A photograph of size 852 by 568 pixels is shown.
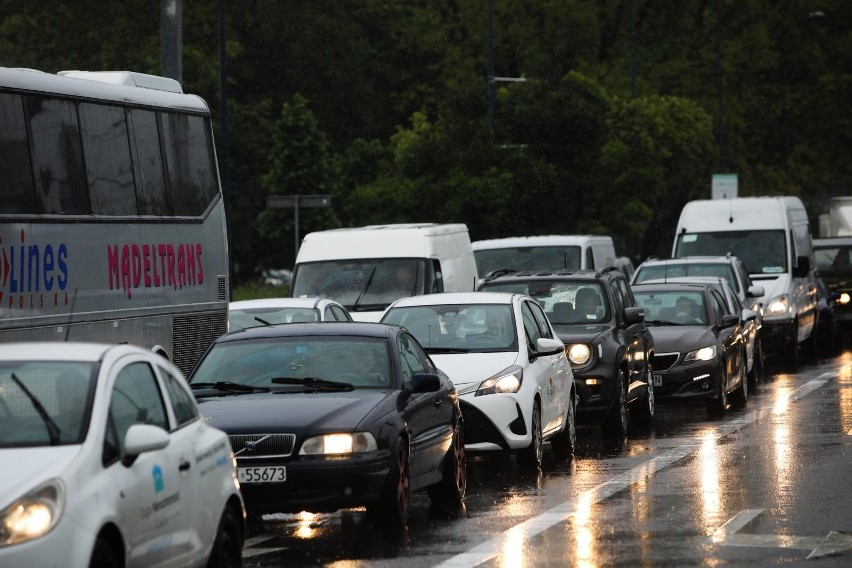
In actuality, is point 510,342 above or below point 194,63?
below

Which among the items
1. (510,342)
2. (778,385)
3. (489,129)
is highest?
(489,129)

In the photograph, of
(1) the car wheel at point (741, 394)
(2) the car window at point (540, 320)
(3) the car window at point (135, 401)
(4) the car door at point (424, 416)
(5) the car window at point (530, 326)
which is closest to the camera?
(3) the car window at point (135, 401)

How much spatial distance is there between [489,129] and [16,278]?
2966 cm

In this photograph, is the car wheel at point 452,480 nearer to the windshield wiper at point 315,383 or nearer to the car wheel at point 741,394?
the windshield wiper at point 315,383

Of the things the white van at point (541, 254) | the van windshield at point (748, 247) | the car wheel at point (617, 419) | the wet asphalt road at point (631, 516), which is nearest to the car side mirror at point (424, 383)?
the wet asphalt road at point (631, 516)

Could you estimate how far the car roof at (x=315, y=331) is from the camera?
13.0 metres

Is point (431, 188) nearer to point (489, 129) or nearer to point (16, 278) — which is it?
point (489, 129)

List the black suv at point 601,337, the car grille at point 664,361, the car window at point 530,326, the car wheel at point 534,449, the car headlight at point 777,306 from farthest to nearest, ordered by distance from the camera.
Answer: the car headlight at point 777,306 < the car grille at point 664,361 < the black suv at point 601,337 < the car window at point 530,326 < the car wheel at point 534,449

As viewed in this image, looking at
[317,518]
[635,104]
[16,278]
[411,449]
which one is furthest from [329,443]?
[635,104]

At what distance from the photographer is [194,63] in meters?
64.6

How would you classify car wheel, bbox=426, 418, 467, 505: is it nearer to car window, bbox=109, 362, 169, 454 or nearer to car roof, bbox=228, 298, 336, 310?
car window, bbox=109, 362, 169, 454

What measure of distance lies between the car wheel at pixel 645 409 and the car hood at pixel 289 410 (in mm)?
8944

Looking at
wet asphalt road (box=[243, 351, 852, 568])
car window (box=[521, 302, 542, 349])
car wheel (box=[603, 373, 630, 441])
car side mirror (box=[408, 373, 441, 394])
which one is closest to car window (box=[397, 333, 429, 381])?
car side mirror (box=[408, 373, 441, 394])

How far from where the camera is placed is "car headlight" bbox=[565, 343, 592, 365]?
62.9 ft
